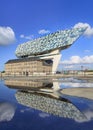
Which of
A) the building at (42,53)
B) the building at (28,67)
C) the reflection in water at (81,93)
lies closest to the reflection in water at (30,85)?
the reflection in water at (81,93)

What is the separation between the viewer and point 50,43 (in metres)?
147

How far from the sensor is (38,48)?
159375 millimetres

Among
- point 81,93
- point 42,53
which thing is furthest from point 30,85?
point 42,53

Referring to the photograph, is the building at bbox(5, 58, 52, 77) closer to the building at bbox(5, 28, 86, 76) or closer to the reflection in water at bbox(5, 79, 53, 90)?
the building at bbox(5, 28, 86, 76)

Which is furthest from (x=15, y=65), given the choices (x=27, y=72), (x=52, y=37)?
(x=52, y=37)

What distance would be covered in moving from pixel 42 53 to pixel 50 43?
1178 cm

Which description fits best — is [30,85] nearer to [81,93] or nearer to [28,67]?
[81,93]

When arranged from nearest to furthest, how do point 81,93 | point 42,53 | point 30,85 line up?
point 81,93
point 30,85
point 42,53

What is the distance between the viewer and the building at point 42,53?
13475cm

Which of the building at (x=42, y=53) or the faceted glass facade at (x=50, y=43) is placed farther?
the building at (x=42, y=53)

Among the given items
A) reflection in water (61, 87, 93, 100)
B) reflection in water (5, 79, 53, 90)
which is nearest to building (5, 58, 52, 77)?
reflection in water (5, 79, 53, 90)

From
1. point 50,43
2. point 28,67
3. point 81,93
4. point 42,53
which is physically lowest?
point 81,93

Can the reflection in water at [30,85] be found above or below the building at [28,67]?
below

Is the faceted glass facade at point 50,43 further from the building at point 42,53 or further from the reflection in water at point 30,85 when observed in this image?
the reflection in water at point 30,85
